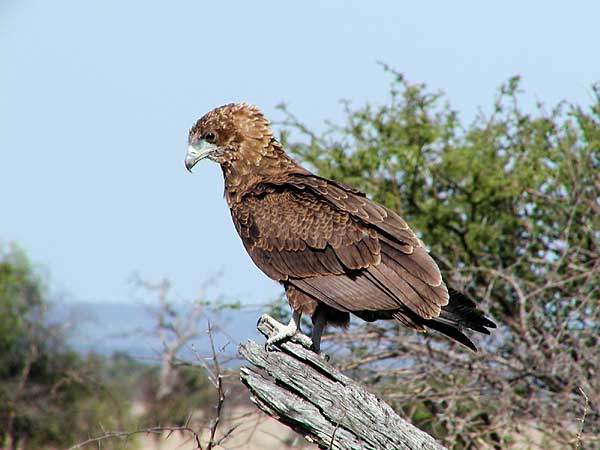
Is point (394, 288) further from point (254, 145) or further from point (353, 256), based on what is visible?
point (254, 145)

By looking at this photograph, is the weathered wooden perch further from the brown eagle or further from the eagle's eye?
the eagle's eye

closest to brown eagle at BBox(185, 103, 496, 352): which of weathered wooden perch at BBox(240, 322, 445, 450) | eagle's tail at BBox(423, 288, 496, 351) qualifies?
eagle's tail at BBox(423, 288, 496, 351)

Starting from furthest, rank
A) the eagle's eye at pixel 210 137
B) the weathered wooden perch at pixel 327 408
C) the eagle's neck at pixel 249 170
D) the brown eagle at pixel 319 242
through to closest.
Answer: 1. the eagle's eye at pixel 210 137
2. the eagle's neck at pixel 249 170
3. the brown eagle at pixel 319 242
4. the weathered wooden perch at pixel 327 408

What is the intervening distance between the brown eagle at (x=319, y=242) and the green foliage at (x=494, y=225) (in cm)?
297

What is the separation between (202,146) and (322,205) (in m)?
1.06

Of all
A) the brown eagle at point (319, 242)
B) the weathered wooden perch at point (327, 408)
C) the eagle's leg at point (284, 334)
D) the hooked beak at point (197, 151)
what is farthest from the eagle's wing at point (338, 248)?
the weathered wooden perch at point (327, 408)

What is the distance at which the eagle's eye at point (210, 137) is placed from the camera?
7.05m

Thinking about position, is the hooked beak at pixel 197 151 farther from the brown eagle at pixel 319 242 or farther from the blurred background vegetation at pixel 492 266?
the blurred background vegetation at pixel 492 266

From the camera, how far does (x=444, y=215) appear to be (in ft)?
35.0

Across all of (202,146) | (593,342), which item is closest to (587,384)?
(593,342)

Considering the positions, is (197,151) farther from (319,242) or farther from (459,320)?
(459,320)

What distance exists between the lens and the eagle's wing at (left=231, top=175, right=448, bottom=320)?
6023mm

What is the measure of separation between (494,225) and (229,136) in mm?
4488

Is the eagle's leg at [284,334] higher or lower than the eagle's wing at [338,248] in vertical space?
lower
